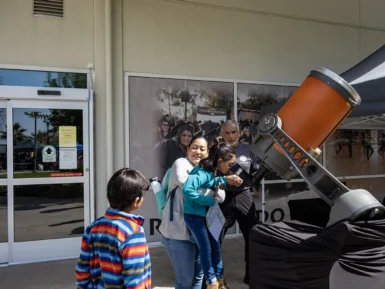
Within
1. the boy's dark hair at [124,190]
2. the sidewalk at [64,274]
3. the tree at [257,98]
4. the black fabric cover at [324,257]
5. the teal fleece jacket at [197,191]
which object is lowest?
the sidewalk at [64,274]

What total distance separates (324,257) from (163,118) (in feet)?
11.1

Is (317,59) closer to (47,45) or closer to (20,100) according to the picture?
(47,45)

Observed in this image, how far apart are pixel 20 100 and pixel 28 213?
4.37 feet

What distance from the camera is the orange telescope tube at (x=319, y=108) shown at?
1.73 metres

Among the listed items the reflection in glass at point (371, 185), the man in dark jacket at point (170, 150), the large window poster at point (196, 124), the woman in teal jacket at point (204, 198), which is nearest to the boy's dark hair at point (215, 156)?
the woman in teal jacket at point (204, 198)

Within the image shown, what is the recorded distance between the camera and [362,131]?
5.76 m

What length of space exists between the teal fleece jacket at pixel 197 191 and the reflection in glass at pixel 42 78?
8.00ft

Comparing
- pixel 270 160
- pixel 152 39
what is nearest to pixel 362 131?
pixel 152 39

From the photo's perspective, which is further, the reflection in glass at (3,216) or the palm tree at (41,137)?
the palm tree at (41,137)

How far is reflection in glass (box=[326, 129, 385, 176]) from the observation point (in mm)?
5578

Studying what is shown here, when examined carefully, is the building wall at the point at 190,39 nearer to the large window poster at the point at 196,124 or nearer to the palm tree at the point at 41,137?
the large window poster at the point at 196,124

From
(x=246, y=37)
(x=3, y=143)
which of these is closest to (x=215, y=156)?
(x=3, y=143)

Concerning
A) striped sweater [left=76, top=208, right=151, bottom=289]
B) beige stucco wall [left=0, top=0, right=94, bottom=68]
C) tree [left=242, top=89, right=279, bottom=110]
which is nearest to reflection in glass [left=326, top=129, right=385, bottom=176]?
tree [left=242, top=89, right=279, bottom=110]

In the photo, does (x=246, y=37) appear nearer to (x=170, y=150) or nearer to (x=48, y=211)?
(x=170, y=150)
